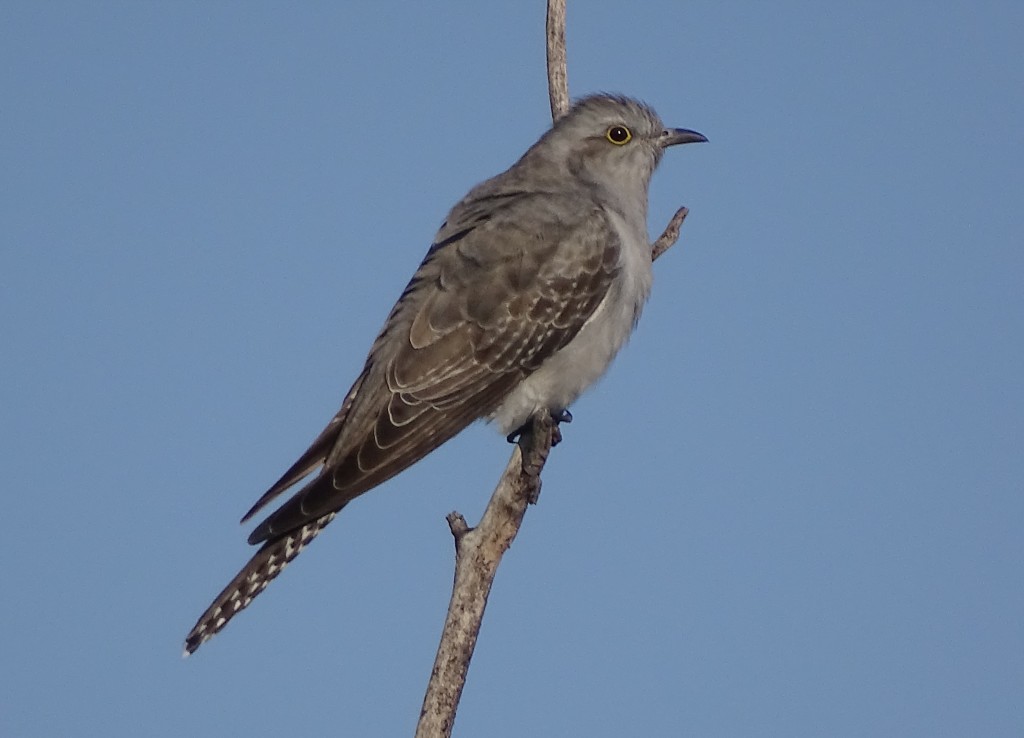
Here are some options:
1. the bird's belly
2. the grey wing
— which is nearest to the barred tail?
the grey wing

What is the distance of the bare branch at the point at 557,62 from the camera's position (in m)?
7.63

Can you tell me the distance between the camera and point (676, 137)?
818 cm

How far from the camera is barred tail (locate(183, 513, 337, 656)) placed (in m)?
5.90

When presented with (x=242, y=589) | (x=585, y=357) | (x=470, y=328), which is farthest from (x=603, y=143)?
(x=242, y=589)

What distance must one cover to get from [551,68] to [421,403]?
2.71 meters

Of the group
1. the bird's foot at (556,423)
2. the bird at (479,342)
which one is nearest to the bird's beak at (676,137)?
the bird at (479,342)

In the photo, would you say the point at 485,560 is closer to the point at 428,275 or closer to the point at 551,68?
the point at 428,275

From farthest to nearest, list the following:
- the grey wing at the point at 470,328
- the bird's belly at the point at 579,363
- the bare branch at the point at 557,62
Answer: the bare branch at the point at 557,62 → the bird's belly at the point at 579,363 → the grey wing at the point at 470,328

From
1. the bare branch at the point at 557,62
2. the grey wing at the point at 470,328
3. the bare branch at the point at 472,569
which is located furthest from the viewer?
the bare branch at the point at 557,62

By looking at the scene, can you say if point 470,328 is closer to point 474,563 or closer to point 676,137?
point 474,563

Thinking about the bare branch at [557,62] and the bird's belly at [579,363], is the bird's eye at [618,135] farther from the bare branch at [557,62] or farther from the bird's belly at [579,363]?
the bird's belly at [579,363]

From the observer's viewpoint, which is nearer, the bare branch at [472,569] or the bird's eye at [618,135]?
the bare branch at [472,569]

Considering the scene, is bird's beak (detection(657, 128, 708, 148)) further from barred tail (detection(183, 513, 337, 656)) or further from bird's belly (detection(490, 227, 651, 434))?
barred tail (detection(183, 513, 337, 656))

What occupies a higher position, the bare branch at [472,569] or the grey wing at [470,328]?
the grey wing at [470,328]
